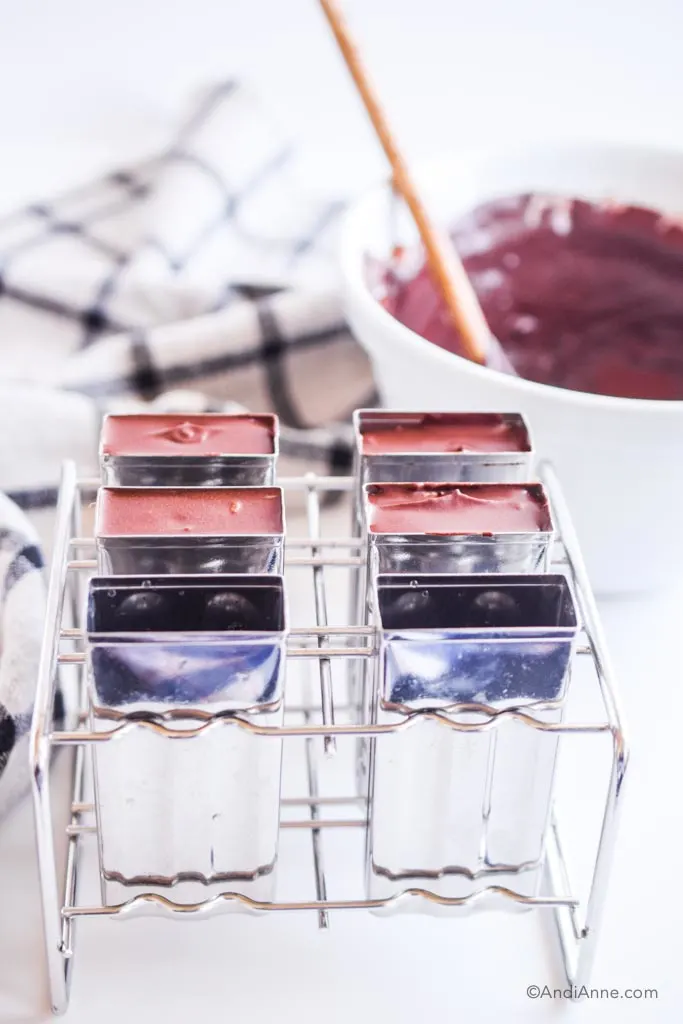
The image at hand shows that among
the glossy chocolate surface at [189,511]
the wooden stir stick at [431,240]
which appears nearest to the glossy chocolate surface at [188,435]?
the glossy chocolate surface at [189,511]

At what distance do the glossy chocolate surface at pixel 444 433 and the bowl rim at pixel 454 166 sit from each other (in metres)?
0.05

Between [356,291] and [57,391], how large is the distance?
17 centimetres

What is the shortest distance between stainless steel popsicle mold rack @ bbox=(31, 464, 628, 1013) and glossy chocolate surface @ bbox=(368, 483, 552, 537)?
0.03m

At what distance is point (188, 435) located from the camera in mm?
389

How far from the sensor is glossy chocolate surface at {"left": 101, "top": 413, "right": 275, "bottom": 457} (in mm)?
384

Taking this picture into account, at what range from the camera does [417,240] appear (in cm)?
57

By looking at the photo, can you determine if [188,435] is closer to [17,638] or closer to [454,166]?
[17,638]

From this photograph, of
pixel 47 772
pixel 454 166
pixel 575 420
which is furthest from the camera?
pixel 454 166

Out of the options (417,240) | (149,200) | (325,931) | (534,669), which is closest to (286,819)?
(325,931)

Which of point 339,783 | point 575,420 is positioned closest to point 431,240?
point 575,420

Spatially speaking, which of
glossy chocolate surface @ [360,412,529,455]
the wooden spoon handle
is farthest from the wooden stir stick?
glossy chocolate surface @ [360,412,529,455]

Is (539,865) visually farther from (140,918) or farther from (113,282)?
(113,282)

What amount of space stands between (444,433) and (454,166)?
23 centimetres

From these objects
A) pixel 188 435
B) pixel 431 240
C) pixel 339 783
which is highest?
pixel 431 240
